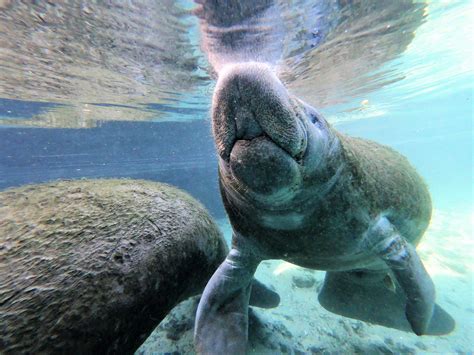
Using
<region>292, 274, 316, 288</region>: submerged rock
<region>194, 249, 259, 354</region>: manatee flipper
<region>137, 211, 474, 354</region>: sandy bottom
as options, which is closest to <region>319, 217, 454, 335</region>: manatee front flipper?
<region>137, 211, 474, 354</region>: sandy bottom

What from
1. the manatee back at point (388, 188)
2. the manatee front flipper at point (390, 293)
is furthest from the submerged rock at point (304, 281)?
the manatee back at point (388, 188)

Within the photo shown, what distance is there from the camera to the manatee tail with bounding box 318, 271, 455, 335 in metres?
4.29

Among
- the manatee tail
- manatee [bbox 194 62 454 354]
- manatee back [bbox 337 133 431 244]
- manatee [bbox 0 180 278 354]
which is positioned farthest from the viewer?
the manatee tail

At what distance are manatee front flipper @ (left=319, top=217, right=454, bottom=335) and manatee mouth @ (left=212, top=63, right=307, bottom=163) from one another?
1651 mm

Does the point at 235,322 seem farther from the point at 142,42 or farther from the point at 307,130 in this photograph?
the point at 142,42

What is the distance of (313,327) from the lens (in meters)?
5.18

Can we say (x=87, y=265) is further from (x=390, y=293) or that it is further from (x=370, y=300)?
(x=390, y=293)

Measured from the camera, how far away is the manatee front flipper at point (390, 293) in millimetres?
3027

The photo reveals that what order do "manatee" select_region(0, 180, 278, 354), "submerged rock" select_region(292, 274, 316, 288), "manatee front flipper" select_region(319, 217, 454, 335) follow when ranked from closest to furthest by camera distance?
"manatee" select_region(0, 180, 278, 354) → "manatee front flipper" select_region(319, 217, 454, 335) → "submerged rock" select_region(292, 274, 316, 288)

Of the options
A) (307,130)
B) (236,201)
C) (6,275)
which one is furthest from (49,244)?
(307,130)

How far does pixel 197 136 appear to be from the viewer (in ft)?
75.6

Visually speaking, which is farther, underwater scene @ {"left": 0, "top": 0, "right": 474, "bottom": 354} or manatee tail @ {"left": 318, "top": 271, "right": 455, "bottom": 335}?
manatee tail @ {"left": 318, "top": 271, "right": 455, "bottom": 335}

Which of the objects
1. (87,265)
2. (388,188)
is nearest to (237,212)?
(87,265)

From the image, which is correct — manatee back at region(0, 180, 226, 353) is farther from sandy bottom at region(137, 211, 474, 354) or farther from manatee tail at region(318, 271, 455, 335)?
manatee tail at region(318, 271, 455, 335)
